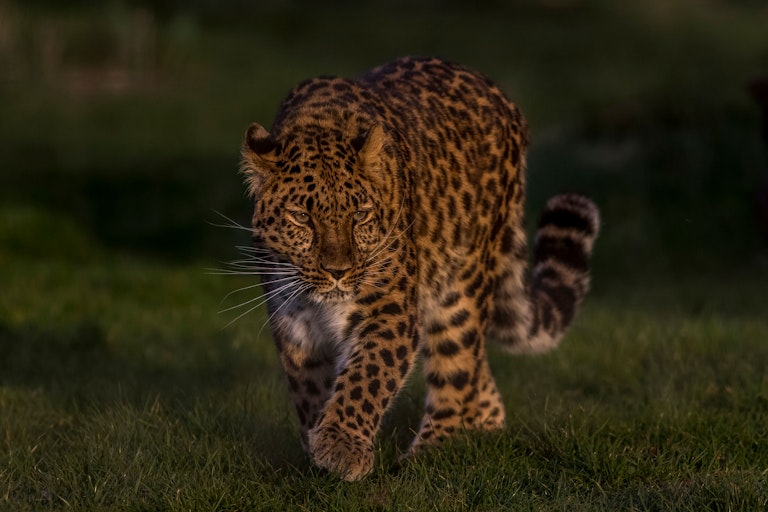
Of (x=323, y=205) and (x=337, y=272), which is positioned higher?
(x=323, y=205)

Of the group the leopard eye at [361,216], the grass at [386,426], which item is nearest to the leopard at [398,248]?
the leopard eye at [361,216]

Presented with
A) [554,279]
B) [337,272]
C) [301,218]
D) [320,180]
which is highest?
[320,180]

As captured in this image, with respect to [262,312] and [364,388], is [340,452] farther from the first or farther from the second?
[262,312]

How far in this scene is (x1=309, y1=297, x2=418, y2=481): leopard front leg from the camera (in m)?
5.57

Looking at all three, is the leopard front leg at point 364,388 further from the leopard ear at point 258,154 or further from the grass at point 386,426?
the leopard ear at point 258,154

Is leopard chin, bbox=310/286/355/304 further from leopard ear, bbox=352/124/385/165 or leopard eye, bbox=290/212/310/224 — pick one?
leopard ear, bbox=352/124/385/165

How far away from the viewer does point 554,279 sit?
24.5 feet

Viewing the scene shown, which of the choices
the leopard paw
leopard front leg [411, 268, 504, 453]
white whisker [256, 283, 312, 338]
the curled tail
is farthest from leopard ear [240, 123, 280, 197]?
the curled tail

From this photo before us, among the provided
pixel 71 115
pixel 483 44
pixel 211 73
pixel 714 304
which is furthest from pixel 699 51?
pixel 714 304

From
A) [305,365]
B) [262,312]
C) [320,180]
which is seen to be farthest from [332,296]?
[262,312]

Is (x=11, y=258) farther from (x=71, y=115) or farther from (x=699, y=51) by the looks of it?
(x=699, y=51)

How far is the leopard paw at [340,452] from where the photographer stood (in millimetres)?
5531

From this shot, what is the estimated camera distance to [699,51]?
88.9ft

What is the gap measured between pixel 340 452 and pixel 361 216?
1057 mm
